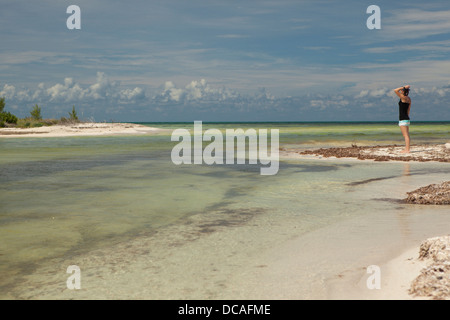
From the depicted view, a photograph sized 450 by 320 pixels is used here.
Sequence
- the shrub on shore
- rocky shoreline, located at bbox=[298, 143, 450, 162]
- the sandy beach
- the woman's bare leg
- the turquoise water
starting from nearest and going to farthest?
the turquoise water → rocky shoreline, located at bbox=[298, 143, 450, 162] → the woman's bare leg → the sandy beach → the shrub on shore

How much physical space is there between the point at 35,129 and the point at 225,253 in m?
54.3

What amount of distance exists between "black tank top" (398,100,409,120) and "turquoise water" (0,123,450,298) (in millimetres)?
2965

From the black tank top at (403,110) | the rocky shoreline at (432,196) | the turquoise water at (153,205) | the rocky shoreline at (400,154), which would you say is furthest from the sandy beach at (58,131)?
the rocky shoreline at (432,196)

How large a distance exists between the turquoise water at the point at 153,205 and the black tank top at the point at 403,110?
297cm

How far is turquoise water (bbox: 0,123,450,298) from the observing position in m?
6.06

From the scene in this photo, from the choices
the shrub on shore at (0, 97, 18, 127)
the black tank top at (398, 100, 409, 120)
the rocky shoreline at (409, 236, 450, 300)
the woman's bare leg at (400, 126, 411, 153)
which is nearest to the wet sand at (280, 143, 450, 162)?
the woman's bare leg at (400, 126, 411, 153)

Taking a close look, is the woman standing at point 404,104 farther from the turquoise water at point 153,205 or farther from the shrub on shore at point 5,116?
the shrub on shore at point 5,116

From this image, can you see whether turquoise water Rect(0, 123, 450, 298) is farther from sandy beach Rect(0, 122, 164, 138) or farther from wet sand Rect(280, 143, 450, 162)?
sandy beach Rect(0, 122, 164, 138)

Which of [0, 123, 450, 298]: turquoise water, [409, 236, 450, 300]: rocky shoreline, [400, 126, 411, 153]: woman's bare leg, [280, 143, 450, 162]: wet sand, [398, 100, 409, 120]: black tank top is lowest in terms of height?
[0, 123, 450, 298]: turquoise water

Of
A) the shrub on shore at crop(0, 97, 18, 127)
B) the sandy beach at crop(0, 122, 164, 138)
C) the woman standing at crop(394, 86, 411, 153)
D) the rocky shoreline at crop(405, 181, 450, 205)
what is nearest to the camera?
the rocky shoreline at crop(405, 181, 450, 205)

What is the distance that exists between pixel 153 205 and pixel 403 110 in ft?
42.2
